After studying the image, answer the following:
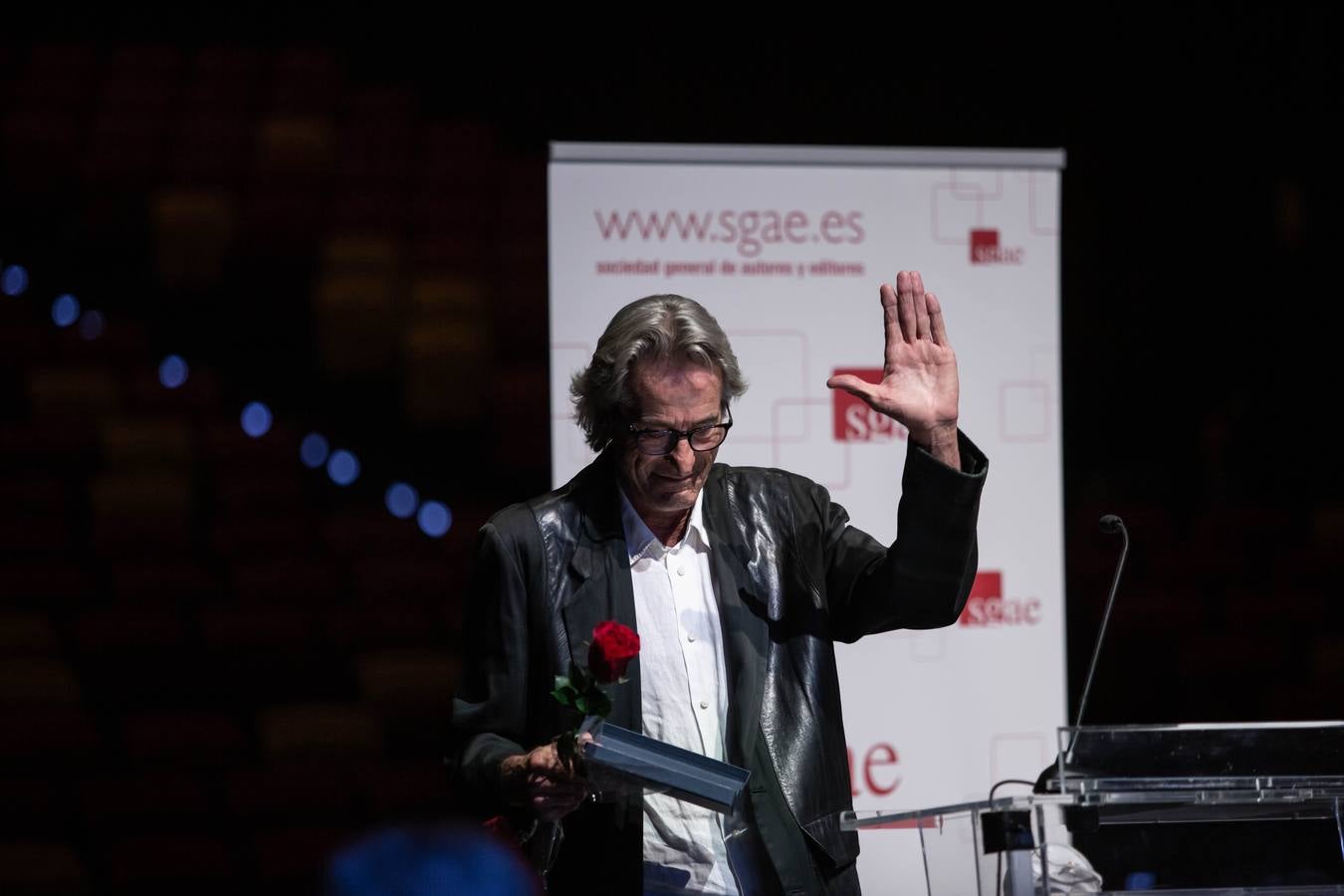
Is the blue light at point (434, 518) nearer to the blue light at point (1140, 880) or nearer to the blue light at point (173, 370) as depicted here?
the blue light at point (173, 370)

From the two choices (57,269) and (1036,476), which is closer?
(1036,476)

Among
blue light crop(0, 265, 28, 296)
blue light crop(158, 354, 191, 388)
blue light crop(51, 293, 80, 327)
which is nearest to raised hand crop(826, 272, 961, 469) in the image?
blue light crop(158, 354, 191, 388)

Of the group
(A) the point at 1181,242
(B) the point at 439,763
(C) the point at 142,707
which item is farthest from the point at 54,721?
(A) the point at 1181,242

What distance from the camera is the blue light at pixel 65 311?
502 centimetres

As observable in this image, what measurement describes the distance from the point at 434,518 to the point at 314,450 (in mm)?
450

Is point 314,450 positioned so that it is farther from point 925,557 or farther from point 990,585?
point 925,557

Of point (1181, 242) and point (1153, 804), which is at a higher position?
point (1181, 242)

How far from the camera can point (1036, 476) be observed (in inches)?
118

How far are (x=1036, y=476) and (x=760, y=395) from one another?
0.57 meters

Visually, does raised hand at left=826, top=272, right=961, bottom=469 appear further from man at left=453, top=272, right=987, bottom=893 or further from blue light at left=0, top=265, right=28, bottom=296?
blue light at left=0, top=265, right=28, bottom=296

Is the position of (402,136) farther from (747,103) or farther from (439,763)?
(439,763)

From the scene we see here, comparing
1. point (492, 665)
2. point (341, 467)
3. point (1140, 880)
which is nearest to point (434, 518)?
point (341, 467)

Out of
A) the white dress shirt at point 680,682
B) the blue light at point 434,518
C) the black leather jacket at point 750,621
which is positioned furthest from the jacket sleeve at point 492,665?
the blue light at point 434,518

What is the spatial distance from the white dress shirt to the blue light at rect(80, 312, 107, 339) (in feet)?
11.5
